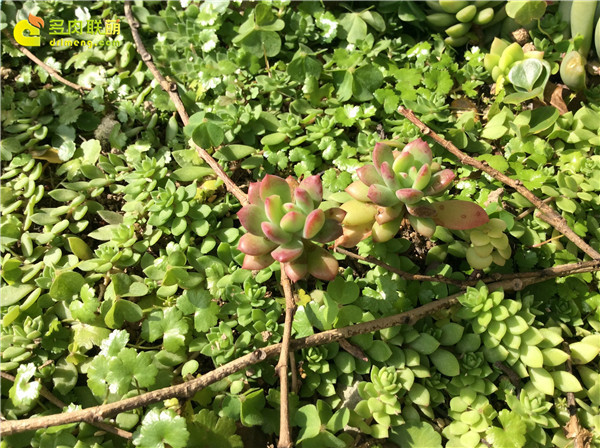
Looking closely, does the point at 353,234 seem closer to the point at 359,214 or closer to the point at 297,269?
the point at 359,214

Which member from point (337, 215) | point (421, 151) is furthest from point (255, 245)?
point (421, 151)

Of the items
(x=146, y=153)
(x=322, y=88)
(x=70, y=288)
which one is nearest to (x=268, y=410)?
(x=70, y=288)

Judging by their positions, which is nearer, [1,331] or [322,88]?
[1,331]

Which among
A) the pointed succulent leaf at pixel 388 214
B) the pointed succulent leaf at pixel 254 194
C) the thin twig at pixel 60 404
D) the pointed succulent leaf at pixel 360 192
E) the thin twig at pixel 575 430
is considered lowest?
the thin twig at pixel 575 430

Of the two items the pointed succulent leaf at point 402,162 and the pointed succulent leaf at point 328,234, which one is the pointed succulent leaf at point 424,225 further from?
the pointed succulent leaf at point 328,234

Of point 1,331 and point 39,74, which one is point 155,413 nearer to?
point 1,331

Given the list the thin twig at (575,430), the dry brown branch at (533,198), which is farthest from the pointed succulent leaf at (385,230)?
the thin twig at (575,430)
